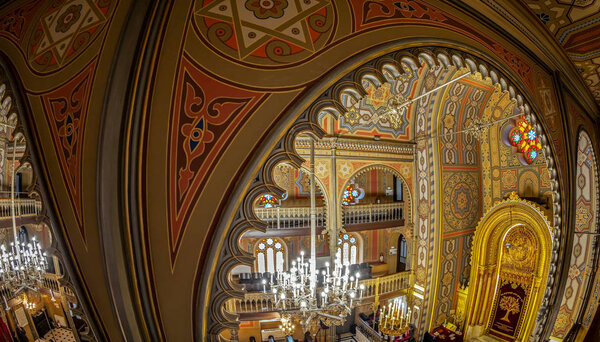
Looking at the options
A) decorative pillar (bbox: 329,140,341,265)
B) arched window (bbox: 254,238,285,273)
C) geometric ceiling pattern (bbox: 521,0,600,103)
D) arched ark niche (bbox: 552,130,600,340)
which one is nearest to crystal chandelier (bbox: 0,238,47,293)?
arched window (bbox: 254,238,285,273)

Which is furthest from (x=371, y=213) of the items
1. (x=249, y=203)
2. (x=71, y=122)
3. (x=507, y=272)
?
(x=71, y=122)

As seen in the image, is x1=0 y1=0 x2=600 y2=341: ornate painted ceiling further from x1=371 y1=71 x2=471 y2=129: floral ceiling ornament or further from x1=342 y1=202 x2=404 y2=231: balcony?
x1=342 y1=202 x2=404 y2=231: balcony

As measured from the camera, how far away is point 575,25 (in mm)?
2520

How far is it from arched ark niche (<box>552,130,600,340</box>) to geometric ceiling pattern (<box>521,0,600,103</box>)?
7.51ft

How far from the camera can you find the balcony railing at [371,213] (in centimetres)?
923

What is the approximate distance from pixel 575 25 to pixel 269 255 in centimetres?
1114

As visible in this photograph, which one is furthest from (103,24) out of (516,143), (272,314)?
(516,143)

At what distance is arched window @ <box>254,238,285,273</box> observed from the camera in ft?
37.0

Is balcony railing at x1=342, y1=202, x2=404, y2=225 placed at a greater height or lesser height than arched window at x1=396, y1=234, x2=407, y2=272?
greater

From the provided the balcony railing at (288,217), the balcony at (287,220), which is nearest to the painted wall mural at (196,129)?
the balcony at (287,220)

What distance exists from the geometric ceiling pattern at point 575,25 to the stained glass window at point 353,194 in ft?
29.2

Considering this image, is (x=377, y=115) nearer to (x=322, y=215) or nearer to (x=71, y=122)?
(x=322, y=215)

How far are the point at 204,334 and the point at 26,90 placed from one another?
1962 millimetres

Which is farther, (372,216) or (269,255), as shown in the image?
(269,255)
